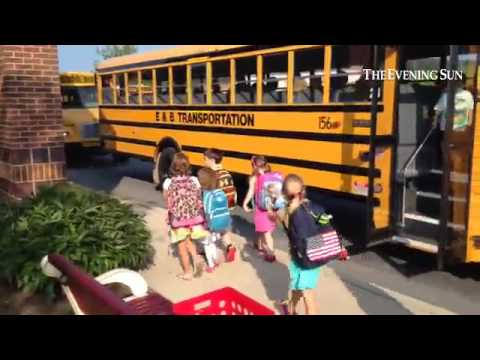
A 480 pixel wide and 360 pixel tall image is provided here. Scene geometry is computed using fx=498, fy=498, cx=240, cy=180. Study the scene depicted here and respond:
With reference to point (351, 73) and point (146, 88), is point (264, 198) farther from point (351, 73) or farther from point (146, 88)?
point (146, 88)

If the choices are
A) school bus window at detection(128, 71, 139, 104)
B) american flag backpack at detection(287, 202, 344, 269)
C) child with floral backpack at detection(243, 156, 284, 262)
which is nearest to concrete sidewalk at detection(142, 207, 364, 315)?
child with floral backpack at detection(243, 156, 284, 262)

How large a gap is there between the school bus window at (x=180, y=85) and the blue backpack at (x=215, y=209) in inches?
158

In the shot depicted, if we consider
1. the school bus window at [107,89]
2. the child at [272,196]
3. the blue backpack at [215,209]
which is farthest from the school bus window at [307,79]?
the school bus window at [107,89]

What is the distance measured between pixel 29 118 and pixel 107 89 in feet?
17.7

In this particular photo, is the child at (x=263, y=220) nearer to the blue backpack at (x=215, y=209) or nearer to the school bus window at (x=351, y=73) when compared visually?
the blue backpack at (x=215, y=209)

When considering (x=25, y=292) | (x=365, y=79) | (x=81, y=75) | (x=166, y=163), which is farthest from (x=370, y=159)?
(x=81, y=75)

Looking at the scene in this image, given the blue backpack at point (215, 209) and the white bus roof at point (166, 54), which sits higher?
the white bus roof at point (166, 54)

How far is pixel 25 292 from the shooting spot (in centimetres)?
410

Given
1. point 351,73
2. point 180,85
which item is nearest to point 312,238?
point 351,73

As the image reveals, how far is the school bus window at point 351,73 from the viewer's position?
5.42 metres

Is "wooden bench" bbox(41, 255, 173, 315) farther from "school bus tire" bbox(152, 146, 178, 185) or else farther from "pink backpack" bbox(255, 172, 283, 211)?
"school bus tire" bbox(152, 146, 178, 185)

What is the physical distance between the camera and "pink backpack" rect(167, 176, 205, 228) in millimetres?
4625

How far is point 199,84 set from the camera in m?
8.33

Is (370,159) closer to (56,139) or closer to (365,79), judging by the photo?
(365,79)
